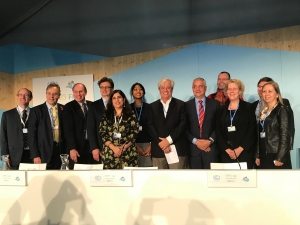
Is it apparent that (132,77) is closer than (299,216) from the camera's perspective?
No

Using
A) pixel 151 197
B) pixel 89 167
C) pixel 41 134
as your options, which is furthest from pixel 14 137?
pixel 151 197

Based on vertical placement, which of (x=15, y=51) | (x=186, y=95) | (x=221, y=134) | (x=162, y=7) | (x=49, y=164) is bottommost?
(x=49, y=164)

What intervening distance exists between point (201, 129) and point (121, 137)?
815 mm

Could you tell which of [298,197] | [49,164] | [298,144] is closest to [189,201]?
[298,197]

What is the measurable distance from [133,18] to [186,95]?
1.30 meters

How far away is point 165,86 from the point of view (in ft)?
12.3

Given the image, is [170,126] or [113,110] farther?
[170,126]

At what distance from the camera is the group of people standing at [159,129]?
324cm

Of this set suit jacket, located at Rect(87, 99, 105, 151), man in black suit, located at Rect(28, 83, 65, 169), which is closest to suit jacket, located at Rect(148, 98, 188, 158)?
suit jacket, located at Rect(87, 99, 105, 151)

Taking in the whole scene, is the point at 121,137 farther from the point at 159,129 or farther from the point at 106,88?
the point at 106,88

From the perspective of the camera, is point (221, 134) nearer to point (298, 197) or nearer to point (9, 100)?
point (298, 197)

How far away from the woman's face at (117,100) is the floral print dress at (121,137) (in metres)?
0.12

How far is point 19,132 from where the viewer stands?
394 cm

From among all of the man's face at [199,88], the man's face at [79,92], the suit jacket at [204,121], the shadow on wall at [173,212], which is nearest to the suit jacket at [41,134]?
the man's face at [79,92]
